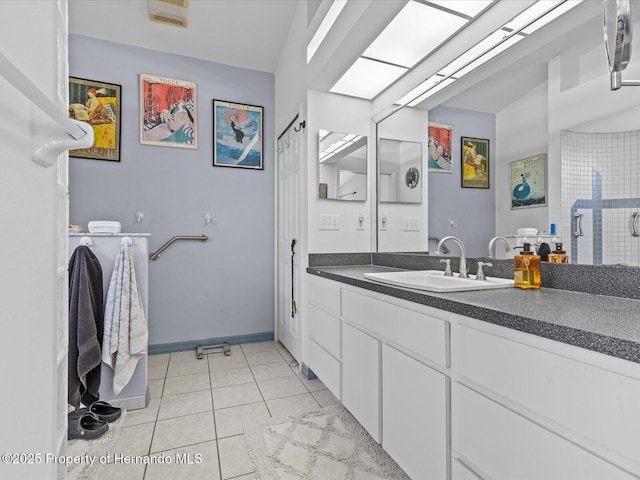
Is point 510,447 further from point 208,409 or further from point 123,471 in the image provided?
point 208,409

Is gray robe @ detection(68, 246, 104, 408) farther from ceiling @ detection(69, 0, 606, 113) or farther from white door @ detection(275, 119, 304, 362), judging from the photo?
ceiling @ detection(69, 0, 606, 113)

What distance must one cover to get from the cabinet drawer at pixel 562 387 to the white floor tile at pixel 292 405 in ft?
4.30

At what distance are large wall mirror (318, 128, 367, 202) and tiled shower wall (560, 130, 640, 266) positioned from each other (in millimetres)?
1456

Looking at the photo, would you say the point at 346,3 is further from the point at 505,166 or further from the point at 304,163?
the point at 505,166

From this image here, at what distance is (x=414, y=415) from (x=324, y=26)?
2340 mm

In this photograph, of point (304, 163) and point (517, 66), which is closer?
point (517, 66)

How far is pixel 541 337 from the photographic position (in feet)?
2.65

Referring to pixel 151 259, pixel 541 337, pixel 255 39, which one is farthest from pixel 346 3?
pixel 151 259

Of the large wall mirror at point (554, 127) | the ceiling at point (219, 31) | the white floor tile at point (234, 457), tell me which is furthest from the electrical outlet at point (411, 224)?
the white floor tile at point (234, 457)

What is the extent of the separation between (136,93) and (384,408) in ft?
10.7

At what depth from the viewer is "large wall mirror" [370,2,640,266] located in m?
1.14

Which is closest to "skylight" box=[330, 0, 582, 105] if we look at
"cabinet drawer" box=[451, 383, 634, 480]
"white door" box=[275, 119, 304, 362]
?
"white door" box=[275, 119, 304, 362]

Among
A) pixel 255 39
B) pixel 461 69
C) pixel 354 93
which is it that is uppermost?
pixel 255 39

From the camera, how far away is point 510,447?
87 cm
